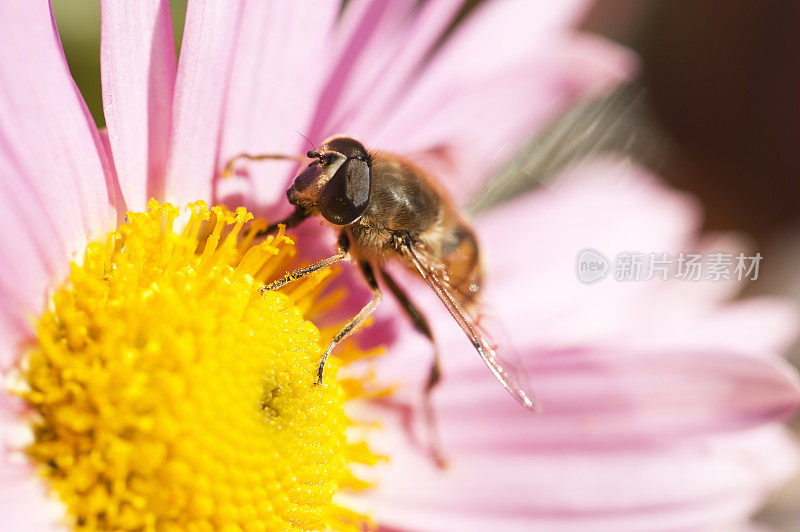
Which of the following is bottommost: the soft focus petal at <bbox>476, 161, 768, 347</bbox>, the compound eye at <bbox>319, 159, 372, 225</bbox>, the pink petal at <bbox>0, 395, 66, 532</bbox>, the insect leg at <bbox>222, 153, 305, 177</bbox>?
the soft focus petal at <bbox>476, 161, 768, 347</bbox>

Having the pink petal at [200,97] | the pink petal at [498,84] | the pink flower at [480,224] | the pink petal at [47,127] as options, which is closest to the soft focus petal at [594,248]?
the pink flower at [480,224]

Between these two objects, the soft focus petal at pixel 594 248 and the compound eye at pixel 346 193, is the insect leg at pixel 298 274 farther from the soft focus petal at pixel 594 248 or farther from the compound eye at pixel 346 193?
the soft focus petal at pixel 594 248

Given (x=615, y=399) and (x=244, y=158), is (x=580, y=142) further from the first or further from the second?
(x=244, y=158)

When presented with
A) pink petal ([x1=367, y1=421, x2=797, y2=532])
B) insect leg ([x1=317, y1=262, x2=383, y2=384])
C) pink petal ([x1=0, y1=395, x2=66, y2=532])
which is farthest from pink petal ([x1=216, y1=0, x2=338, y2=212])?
pink petal ([x1=367, y1=421, x2=797, y2=532])

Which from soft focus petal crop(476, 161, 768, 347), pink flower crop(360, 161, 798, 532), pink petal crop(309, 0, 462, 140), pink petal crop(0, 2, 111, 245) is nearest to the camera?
pink petal crop(0, 2, 111, 245)

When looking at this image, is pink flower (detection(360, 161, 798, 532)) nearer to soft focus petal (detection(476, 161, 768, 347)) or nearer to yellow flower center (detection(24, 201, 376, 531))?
soft focus petal (detection(476, 161, 768, 347))

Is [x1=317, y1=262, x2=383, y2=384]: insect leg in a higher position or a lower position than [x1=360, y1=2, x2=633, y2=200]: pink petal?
lower
